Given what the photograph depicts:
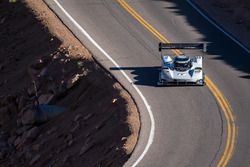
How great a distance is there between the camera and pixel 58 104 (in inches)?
1544

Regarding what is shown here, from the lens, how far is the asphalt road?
103ft

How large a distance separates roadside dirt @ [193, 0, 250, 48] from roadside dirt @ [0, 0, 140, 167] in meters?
10.1

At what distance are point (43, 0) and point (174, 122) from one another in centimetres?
2138

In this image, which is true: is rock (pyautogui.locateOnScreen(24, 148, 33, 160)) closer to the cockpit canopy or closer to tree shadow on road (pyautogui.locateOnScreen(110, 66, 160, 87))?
tree shadow on road (pyautogui.locateOnScreen(110, 66, 160, 87))

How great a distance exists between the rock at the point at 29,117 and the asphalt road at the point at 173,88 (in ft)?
15.2

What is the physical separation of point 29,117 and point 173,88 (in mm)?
7239

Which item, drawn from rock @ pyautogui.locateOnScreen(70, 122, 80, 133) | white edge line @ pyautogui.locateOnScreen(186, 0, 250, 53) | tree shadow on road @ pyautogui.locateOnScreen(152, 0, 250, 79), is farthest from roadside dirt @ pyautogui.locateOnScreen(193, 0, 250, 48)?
rock @ pyautogui.locateOnScreen(70, 122, 80, 133)

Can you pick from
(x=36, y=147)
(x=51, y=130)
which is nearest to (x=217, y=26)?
(x=51, y=130)

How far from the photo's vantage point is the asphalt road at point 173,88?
31.2m

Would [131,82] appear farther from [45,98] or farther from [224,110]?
[224,110]

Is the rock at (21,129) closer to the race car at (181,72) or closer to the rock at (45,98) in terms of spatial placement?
the rock at (45,98)

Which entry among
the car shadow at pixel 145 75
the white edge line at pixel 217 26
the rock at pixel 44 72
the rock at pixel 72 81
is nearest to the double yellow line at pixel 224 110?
the car shadow at pixel 145 75

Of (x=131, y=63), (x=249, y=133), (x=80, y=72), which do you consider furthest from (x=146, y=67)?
(x=249, y=133)

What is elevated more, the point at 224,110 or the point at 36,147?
the point at 224,110
